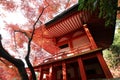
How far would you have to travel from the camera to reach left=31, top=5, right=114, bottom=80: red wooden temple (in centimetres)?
970

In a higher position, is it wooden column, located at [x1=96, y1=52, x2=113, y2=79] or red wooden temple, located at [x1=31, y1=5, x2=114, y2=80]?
red wooden temple, located at [x1=31, y1=5, x2=114, y2=80]

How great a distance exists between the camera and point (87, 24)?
11.9 metres

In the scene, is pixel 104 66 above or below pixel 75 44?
below

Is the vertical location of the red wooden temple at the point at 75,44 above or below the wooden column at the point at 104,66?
above

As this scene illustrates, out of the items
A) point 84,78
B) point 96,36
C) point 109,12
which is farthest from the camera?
point 96,36

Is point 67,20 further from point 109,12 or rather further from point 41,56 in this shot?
point 41,56

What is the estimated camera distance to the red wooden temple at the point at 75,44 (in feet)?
31.8

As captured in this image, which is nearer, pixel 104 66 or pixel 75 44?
pixel 104 66

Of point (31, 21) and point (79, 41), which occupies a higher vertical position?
point (31, 21)

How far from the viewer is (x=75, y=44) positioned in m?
12.7

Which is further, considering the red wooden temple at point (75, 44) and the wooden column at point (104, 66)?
the red wooden temple at point (75, 44)

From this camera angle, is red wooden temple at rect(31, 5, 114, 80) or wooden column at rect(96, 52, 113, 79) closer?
wooden column at rect(96, 52, 113, 79)

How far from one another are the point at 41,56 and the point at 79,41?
9498 mm

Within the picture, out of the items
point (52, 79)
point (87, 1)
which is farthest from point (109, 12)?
point (52, 79)
